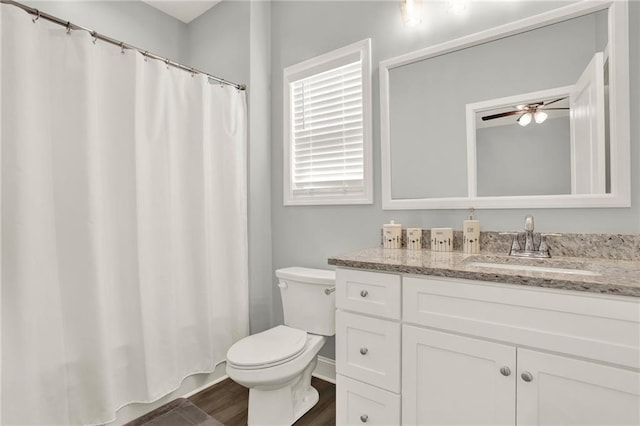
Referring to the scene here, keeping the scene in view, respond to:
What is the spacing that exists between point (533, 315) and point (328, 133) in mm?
1565

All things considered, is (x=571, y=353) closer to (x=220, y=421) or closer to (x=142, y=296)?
(x=220, y=421)

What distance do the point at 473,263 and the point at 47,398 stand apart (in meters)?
1.91

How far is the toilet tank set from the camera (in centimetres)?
189

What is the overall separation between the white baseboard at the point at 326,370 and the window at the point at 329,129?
1047mm

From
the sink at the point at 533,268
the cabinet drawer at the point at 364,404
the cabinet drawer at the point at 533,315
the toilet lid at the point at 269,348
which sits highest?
the sink at the point at 533,268

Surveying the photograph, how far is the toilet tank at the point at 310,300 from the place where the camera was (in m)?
1.89

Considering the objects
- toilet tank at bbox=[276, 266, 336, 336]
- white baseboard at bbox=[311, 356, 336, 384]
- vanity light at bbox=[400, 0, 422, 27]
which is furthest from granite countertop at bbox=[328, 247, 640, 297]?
vanity light at bbox=[400, 0, 422, 27]

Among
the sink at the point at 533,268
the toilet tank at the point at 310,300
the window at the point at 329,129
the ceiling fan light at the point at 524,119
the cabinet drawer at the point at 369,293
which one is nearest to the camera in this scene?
the sink at the point at 533,268

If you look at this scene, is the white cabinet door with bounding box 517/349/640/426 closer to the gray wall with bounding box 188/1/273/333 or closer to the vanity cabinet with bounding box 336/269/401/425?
the vanity cabinet with bounding box 336/269/401/425

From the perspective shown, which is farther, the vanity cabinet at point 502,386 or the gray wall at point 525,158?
the gray wall at point 525,158

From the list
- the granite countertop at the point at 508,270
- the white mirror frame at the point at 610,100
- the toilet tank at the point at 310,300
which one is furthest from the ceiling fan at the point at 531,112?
the toilet tank at the point at 310,300

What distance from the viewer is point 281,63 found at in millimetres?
2387

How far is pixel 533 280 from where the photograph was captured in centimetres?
101

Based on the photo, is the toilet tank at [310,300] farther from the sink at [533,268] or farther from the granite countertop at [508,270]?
the sink at [533,268]
